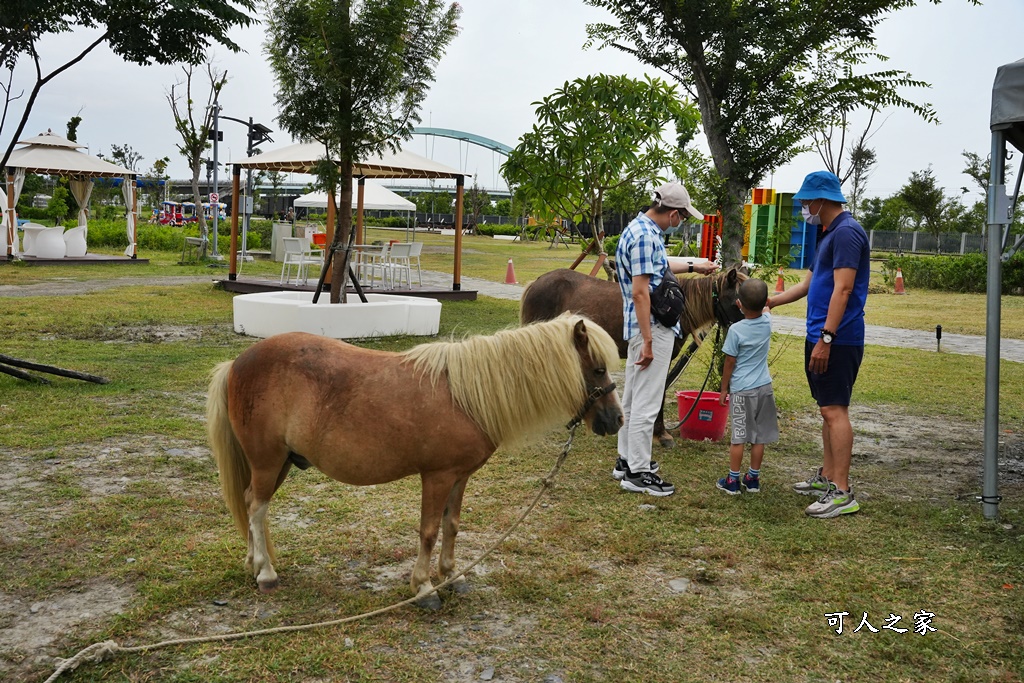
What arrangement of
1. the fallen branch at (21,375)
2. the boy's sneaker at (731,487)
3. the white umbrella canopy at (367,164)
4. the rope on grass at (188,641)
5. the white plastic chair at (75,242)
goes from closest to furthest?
the rope on grass at (188,641) < the boy's sneaker at (731,487) < the fallen branch at (21,375) < the white umbrella canopy at (367,164) < the white plastic chair at (75,242)

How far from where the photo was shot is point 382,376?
135 inches

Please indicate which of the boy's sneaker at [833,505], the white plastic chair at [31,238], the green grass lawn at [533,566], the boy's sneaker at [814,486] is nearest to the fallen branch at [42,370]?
the green grass lawn at [533,566]

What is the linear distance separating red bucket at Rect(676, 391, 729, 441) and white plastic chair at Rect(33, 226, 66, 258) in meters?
21.1

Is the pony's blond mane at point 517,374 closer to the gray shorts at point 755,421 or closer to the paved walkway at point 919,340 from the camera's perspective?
the gray shorts at point 755,421

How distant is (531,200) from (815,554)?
5.23 metres

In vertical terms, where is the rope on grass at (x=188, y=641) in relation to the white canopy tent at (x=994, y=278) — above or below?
below

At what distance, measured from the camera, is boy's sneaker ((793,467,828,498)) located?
516 cm

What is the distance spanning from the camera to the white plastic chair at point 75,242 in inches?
899

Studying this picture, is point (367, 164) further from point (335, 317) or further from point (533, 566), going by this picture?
point (533, 566)

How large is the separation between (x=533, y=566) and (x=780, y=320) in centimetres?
1281

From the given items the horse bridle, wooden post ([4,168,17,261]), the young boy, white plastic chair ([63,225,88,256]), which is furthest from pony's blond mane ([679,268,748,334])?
white plastic chair ([63,225,88,256])

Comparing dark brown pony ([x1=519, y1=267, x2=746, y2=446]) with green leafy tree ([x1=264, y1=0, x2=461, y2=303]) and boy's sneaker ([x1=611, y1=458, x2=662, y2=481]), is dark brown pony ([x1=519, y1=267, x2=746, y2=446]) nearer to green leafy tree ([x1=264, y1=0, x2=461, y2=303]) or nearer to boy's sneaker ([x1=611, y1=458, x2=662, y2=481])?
boy's sneaker ([x1=611, y1=458, x2=662, y2=481])

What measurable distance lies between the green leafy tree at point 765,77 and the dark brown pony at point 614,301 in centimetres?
126

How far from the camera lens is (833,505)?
4730 millimetres
